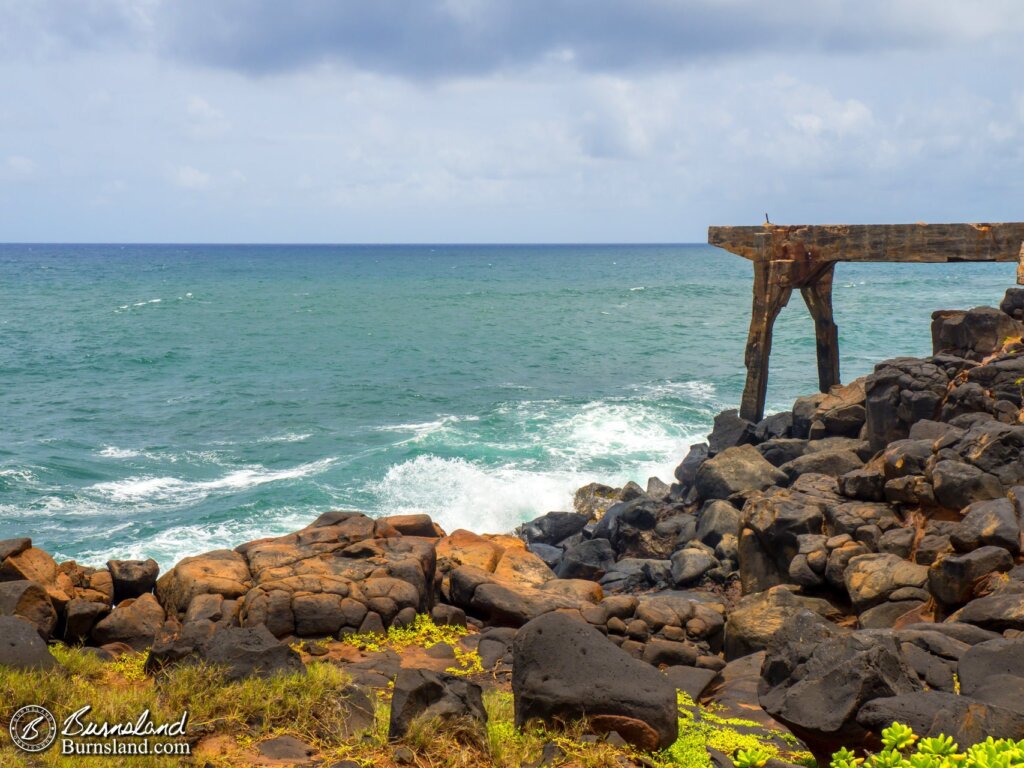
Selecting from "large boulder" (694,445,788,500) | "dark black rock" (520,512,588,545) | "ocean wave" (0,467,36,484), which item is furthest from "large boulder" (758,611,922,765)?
"ocean wave" (0,467,36,484)

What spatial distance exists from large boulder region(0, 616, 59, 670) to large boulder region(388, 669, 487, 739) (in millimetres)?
3051

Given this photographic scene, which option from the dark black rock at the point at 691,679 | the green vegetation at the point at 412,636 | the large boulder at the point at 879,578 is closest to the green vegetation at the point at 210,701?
the green vegetation at the point at 412,636

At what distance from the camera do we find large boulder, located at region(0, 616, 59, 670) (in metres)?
7.40

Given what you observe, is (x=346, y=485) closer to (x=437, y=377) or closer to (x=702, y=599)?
(x=702, y=599)

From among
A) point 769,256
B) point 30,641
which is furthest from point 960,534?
point 769,256

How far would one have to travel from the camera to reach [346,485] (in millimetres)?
21203

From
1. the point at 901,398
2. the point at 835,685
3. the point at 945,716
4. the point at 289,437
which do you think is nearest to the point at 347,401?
the point at 289,437

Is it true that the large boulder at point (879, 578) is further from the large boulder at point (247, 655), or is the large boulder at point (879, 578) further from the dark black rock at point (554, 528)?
the dark black rock at point (554, 528)

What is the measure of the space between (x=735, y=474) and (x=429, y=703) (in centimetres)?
1106

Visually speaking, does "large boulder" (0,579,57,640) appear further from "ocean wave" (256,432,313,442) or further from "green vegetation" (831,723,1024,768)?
"ocean wave" (256,432,313,442)

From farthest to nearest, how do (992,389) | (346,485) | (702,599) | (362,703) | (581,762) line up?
(346,485)
(992,389)
(702,599)
(362,703)
(581,762)

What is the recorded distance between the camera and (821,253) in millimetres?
19469

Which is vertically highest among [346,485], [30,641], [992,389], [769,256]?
[769,256]

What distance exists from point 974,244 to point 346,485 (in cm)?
1403
